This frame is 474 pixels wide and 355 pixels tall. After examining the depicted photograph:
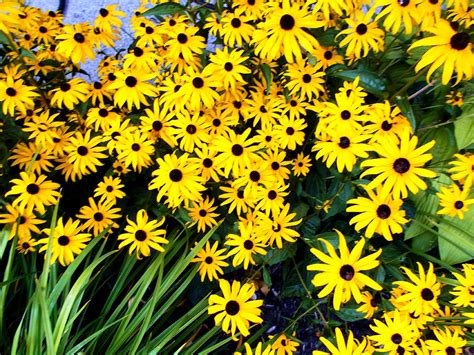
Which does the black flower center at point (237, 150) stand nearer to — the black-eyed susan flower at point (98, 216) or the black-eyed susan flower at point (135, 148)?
the black-eyed susan flower at point (135, 148)

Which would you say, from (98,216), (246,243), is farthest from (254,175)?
(98,216)

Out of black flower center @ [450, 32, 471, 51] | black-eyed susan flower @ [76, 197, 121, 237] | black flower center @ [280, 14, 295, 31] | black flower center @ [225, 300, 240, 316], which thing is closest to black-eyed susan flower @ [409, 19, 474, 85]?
black flower center @ [450, 32, 471, 51]

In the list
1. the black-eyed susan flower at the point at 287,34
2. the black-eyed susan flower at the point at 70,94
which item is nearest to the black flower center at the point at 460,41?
the black-eyed susan flower at the point at 287,34

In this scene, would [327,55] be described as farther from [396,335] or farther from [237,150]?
[396,335]

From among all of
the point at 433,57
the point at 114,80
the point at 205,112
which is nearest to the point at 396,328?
the point at 433,57

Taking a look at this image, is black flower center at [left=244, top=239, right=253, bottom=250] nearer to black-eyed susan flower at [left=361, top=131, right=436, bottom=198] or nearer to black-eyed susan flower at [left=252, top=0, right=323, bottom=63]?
black-eyed susan flower at [left=361, top=131, right=436, bottom=198]

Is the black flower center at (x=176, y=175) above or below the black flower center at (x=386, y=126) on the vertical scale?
below

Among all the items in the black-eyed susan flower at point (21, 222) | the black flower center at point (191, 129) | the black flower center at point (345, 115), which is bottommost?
the black-eyed susan flower at point (21, 222)
